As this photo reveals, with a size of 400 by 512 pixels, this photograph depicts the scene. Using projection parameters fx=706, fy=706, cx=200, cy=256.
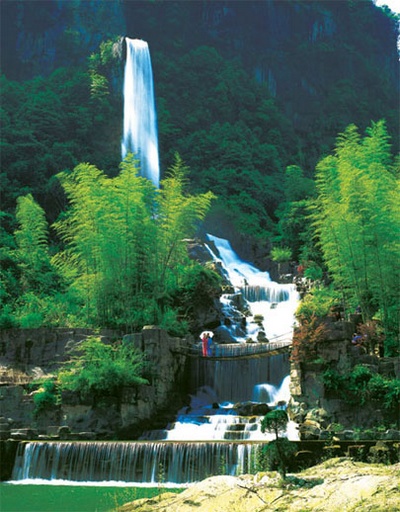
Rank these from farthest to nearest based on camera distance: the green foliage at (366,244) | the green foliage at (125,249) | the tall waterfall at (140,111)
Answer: the tall waterfall at (140,111) < the green foliage at (125,249) < the green foliage at (366,244)

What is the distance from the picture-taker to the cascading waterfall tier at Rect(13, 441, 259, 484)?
13.1 m

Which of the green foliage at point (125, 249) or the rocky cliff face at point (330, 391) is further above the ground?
the green foliage at point (125, 249)

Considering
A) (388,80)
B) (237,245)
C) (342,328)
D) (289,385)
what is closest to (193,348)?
(289,385)

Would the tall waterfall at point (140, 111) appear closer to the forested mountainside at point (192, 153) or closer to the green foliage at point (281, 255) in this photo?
the forested mountainside at point (192, 153)

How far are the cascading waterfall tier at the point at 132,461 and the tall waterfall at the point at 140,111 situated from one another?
26126 millimetres

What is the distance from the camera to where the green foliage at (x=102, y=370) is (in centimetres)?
1684

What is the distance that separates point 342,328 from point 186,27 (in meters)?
36.9

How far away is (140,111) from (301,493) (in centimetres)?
3617

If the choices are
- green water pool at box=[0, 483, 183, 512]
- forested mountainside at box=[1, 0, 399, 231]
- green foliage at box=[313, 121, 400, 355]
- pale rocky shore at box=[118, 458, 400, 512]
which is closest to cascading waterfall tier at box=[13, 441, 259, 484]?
green water pool at box=[0, 483, 183, 512]

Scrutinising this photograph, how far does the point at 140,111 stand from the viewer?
41531 millimetres

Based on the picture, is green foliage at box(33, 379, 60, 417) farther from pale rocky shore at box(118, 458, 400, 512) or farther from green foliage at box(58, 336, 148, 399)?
pale rocky shore at box(118, 458, 400, 512)

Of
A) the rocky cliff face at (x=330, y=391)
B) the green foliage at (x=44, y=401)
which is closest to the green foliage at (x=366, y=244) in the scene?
the rocky cliff face at (x=330, y=391)

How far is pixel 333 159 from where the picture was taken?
25234 millimetres

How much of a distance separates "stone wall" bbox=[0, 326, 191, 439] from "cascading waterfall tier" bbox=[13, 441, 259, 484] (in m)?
1.30
